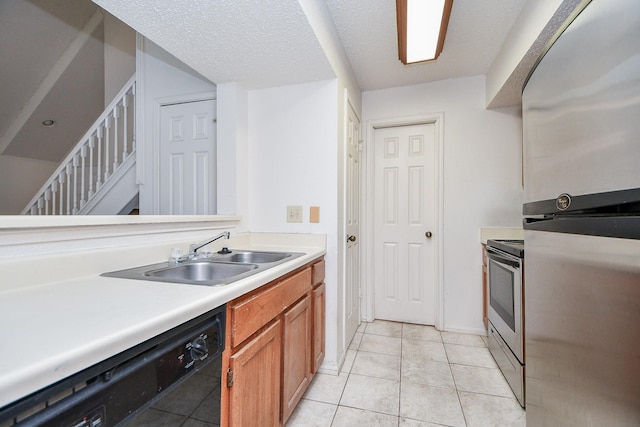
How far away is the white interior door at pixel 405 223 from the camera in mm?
2770

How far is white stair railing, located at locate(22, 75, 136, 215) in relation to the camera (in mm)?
2799

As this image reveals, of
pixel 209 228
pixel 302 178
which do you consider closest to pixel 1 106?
pixel 209 228

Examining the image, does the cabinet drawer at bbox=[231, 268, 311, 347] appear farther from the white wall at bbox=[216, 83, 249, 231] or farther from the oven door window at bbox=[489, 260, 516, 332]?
the oven door window at bbox=[489, 260, 516, 332]

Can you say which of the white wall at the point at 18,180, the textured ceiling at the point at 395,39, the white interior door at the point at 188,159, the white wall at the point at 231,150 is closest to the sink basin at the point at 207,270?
the white wall at the point at 231,150

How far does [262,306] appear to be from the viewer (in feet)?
3.70

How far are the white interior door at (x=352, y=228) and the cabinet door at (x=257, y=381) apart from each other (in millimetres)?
1015

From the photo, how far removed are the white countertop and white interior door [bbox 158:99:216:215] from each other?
4.22 feet

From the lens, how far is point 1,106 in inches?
132

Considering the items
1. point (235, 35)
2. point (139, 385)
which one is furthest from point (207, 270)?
point (235, 35)

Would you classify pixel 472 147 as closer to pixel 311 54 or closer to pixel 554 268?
pixel 311 54

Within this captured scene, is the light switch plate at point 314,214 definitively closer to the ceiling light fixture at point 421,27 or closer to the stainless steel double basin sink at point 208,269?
the stainless steel double basin sink at point 208,269

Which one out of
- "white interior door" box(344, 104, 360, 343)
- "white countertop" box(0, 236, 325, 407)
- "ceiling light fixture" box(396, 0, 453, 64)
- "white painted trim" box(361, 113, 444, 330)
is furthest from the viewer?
"white painted trim" box(361, 113, 444, 330)

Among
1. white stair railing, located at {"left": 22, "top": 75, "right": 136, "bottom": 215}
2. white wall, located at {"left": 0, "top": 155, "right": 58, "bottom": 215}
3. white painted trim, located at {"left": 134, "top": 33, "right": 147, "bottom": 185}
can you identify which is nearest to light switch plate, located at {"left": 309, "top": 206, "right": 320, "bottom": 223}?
white painted trim, located at {"left": 134, "top": 33, "right": 147, "bottom": 185}

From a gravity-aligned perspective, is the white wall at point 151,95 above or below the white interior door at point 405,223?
above
